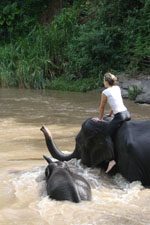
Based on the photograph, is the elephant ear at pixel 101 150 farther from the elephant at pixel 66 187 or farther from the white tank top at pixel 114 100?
the elephant at pixel 66 187

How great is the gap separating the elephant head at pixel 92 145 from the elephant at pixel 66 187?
2.04 feet

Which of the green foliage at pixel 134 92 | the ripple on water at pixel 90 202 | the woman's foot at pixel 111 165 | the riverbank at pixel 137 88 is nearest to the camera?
the ripple on water at pixel 90 202

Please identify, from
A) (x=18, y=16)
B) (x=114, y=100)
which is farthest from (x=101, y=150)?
(x=18, y=16)

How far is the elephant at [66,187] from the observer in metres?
3.98

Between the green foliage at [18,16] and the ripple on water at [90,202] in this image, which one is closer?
the ripple on water at [90,202]

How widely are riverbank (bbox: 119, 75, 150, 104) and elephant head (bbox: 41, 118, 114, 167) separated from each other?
23.0 feet

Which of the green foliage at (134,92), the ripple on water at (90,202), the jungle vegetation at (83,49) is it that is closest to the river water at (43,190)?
the ripple on water at (90,202)

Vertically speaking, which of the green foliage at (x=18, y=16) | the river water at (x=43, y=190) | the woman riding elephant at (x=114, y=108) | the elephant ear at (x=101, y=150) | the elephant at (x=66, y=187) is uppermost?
the green foliage at (x=18, y=16)

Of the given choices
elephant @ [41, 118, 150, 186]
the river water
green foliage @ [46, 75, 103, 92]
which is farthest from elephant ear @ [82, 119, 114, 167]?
green foliage @ [46, 75, 103, 92]

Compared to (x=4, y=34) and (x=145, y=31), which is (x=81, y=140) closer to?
(x=145, y=31)

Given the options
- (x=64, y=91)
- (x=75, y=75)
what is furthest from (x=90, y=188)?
(x=75, y=75)

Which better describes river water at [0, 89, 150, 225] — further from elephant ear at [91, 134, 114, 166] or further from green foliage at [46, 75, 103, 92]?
green foliage at [46, 75, 103, 92]

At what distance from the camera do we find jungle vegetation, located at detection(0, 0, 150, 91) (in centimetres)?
1509

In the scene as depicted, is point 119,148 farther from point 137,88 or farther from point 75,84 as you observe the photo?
point 75,84
